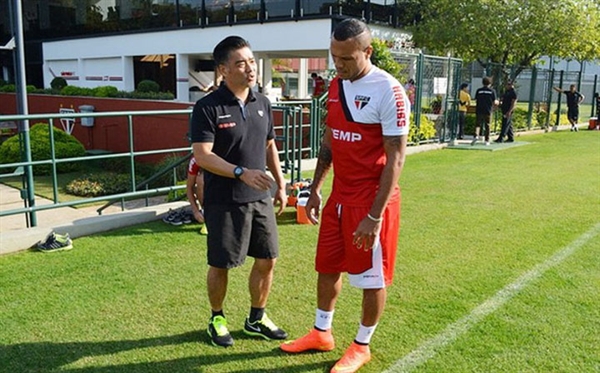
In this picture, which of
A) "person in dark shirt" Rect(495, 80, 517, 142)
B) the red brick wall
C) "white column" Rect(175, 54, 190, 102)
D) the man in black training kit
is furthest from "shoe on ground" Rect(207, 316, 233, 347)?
"white column" Rect(175, 54, 190, 102)

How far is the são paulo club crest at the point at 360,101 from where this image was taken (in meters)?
2.72

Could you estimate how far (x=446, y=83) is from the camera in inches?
551

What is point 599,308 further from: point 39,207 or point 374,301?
point 39,207

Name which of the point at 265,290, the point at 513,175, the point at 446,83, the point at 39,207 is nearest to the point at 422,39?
the point at 446,83

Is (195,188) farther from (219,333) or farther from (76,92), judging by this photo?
(76,92)

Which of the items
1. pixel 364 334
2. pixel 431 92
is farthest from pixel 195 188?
pixel 431 92

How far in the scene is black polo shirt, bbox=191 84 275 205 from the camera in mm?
3004

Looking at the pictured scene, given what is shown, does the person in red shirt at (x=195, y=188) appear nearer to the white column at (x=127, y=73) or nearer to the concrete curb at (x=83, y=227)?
the concrete curb at (x=83, y=227)

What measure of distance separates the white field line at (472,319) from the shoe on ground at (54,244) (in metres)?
3.33

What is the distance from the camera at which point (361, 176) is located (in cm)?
286

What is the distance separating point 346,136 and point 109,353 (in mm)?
1863

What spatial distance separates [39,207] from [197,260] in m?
1.82

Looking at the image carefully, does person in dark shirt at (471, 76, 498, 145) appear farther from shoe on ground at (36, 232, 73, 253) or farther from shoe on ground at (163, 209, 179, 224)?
shoe on ground at (36, 232, 73, 253)

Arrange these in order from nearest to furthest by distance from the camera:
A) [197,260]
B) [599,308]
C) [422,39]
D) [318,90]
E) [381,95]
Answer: [381,95], [599,308], [197,260], [318,90], [422,39]
